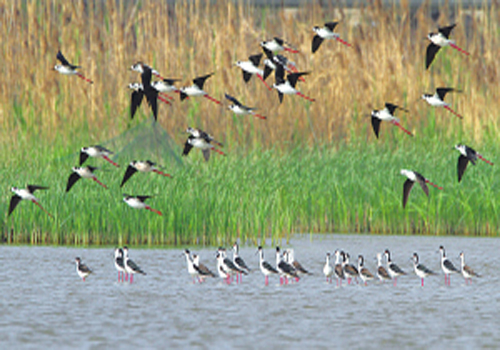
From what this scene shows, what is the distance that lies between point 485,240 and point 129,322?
6.26 m

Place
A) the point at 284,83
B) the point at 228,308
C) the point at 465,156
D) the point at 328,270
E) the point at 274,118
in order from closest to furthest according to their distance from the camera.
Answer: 1. the point at 228,308
2. the point at 328,270
3. the point at 465,156
4. the point at 284,83
5. the point at 274,118

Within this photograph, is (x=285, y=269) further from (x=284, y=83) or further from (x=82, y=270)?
(x=284, y=83)

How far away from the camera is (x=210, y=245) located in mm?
11875

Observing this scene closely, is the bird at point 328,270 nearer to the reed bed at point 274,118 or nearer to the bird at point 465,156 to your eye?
the bird at point 465,156

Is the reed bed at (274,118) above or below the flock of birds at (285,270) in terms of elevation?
above

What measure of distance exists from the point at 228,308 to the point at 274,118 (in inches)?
309

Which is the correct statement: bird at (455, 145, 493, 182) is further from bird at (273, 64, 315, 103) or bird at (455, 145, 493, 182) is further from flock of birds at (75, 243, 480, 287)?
bird at (273, 64, 315, 103)

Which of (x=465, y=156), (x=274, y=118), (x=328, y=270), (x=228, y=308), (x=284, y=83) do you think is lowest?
(x=228, y=308)

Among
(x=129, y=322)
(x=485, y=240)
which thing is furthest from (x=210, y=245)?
(x=129, y=322)

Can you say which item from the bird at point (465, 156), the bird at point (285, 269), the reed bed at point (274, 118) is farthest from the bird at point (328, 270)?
the reed bed at point (274, 118)

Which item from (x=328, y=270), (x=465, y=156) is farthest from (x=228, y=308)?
(x=465, y=156)

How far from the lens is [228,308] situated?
7984 millimetres

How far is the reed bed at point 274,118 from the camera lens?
42.5 ft

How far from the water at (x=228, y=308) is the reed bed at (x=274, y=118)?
1.92 meters
